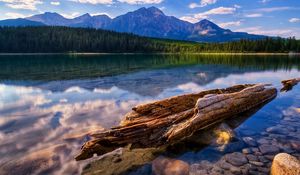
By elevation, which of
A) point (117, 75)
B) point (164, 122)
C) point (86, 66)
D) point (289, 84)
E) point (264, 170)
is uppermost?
point (164, 122)

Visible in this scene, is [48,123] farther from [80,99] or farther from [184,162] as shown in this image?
[184,162]

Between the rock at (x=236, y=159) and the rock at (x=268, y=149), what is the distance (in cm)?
137

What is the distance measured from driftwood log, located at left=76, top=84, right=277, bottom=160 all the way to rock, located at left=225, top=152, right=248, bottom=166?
3.05m

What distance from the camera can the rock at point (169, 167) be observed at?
39.2ft

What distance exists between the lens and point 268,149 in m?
14.4

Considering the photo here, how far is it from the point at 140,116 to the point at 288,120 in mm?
11478

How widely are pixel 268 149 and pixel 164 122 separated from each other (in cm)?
579

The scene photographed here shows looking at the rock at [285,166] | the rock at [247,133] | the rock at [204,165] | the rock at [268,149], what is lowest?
the rock at [204,165]

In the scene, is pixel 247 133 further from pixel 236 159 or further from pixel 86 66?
pixel 86 66

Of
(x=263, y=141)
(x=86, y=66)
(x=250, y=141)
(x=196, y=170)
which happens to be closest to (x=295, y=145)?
(x=263, y=141)

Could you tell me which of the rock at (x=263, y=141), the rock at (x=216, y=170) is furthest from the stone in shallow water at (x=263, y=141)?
the rock at (x=216, y=170)

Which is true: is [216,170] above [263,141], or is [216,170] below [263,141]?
below

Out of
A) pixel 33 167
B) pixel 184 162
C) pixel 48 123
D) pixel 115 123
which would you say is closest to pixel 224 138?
pixel 184 162

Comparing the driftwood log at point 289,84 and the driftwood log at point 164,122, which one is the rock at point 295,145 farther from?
the driftwood log at point 289,84
